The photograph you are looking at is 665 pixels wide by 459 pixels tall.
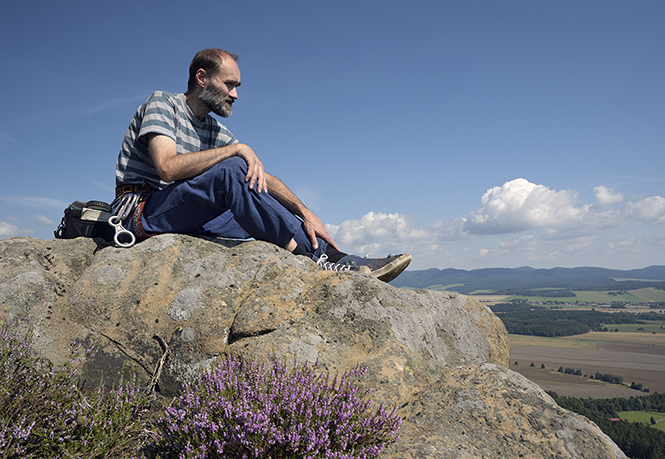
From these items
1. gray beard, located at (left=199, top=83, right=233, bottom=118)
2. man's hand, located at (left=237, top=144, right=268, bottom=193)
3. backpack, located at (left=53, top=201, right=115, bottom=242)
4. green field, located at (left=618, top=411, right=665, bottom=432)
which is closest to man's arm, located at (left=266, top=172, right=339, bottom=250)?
man's hand, located at (left=237, top=144, right=268, bottom=193)

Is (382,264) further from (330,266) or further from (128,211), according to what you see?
(128,211)

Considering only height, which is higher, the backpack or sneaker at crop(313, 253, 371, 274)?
the backpack

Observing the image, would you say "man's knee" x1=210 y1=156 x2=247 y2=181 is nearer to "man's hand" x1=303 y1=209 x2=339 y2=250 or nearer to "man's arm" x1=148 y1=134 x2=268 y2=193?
"man's arm" x1=148 y1=134 x2=268 y2=193

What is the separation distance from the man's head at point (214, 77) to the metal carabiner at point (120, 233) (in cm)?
188

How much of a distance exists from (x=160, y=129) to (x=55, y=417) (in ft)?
10.1

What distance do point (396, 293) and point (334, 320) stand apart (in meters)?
0.79

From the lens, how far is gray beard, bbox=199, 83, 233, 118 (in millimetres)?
4961

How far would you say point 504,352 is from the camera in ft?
16.6

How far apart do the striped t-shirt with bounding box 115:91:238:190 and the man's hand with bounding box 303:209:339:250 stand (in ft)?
5.95

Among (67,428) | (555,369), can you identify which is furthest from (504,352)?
(555,369)

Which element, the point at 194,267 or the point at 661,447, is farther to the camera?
the point at 661,447

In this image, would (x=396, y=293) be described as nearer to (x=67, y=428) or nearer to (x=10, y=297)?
(x=67, y=428)

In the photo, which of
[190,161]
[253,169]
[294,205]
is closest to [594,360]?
[294,205]

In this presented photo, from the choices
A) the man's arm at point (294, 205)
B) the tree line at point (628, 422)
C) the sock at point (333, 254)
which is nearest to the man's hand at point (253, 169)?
the man's arm at point (294, 205)
